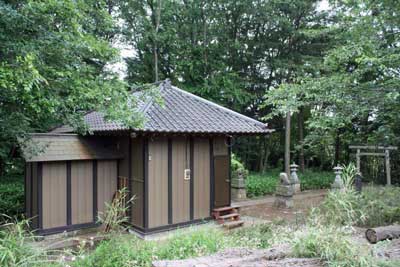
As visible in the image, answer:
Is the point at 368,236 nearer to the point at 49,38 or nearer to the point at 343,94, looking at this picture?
the point at 343,94

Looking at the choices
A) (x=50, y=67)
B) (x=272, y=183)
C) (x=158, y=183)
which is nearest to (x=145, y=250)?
(x=50, y=67)

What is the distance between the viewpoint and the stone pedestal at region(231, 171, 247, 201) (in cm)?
1134

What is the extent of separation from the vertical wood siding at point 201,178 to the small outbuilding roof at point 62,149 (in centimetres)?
194

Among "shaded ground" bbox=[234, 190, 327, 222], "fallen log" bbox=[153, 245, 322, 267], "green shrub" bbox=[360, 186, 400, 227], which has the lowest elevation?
"shaded ground" bbox=[234, 190, 327, 222]

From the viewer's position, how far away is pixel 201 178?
26.6 ft

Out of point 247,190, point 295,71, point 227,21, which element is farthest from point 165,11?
point 247,190

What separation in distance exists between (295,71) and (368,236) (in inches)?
400

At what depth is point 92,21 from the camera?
6027mm

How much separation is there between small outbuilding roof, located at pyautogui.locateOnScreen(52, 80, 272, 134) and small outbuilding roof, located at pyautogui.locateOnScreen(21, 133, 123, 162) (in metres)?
0.48

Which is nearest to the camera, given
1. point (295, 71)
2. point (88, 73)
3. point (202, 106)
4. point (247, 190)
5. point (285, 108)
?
point (88, 73)

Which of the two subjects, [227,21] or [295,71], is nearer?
[295,71]

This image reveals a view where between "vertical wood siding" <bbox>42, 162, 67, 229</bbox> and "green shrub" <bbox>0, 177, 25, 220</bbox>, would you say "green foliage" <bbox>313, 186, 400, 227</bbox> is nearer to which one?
"vertical wood siding" <bbox>42, 162, 67, 229</bbox>

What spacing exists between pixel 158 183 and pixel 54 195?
2.33 meters

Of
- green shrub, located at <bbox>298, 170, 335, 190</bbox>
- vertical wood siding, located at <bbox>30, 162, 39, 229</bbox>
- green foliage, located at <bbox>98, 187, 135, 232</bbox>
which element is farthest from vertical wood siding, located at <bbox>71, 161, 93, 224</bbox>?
green shrub, located at <bbox>298, 170, 335, 190</bbox>
